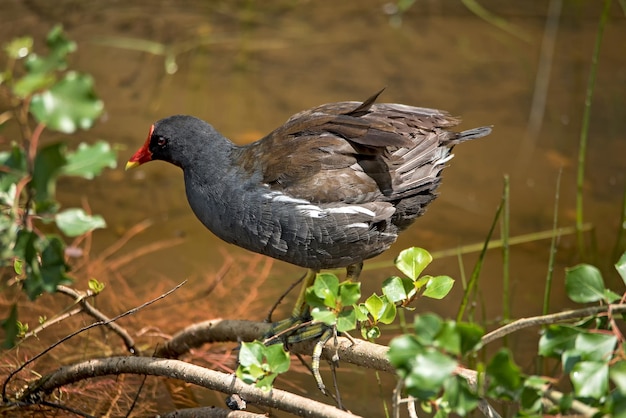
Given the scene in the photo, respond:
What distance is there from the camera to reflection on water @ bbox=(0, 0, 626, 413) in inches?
168

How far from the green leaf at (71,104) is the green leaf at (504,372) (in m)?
0.86

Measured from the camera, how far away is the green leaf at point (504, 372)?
1535 mm

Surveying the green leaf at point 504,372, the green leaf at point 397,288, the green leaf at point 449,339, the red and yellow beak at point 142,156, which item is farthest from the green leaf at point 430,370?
the red and yellow beak at point 142,156

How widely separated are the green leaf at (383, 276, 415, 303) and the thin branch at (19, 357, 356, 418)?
12.4 inches

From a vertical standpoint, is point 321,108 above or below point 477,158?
above

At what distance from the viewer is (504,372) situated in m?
1.56

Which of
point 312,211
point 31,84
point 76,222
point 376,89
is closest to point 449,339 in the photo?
point 76,222

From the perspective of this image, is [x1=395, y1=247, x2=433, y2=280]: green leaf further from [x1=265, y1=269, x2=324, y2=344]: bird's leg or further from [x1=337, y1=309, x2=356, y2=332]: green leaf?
[x1=265, y1=269, x2=324, y2=344]: bird's leg

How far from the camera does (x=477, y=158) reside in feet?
15.9

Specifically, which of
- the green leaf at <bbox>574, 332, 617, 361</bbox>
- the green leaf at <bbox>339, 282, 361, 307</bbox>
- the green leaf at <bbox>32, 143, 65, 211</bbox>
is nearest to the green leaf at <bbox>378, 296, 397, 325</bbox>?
the green leaf at <bbox>339, 282, 361, 307</bbox>

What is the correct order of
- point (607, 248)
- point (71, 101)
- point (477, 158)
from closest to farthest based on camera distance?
point (71, 101) → point (607, 248) → point (477, 158)

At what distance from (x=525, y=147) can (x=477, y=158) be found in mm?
317

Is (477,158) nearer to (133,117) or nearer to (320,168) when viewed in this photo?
(133,117)

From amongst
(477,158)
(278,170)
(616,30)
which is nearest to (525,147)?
(477,158)
